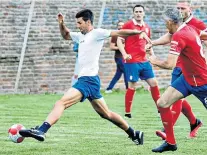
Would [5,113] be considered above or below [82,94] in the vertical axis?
below

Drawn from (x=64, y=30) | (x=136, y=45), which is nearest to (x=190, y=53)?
(x=64, y=30)

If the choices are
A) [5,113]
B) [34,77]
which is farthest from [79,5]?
[5,113]

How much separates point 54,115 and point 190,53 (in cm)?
197

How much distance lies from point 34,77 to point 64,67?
1093 millimetres

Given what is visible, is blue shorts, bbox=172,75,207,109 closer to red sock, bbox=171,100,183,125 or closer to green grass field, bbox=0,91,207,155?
green grass field, bbox=0,91,207,155

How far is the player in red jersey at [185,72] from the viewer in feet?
36.0

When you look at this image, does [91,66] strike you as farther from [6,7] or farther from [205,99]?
[6,7]

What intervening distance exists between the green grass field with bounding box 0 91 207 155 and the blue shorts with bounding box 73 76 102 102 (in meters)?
0.69

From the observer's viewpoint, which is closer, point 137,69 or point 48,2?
point 137,69

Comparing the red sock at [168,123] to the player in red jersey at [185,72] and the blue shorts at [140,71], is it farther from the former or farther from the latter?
the blue shorts at [140,71]

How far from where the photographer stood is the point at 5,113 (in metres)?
17.4

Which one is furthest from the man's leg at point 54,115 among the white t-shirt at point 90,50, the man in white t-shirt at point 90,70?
the white t-shirt at point 90,50

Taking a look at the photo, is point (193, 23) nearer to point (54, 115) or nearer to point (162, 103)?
point (162, 103)

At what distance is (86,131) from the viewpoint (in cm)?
1381
